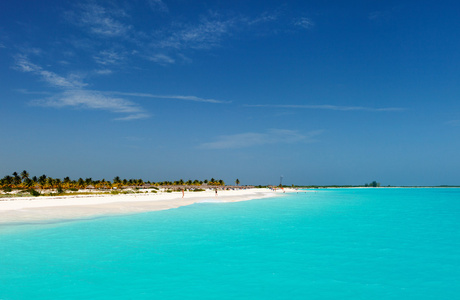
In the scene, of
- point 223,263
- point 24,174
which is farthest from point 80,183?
point 223,263

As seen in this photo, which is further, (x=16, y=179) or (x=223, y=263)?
(x=16, y=179)

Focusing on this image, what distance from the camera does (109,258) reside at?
16562 millimetres

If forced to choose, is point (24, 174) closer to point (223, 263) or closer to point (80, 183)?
point (80, 183)

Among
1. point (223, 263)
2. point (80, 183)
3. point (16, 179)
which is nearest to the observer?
point (223, 263)

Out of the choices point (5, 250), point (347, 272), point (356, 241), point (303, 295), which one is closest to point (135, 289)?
point (303, 295)

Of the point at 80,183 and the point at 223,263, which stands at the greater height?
the point at 80,183

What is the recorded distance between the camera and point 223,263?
16.1 meters

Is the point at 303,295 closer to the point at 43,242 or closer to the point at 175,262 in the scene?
the point at 175,262

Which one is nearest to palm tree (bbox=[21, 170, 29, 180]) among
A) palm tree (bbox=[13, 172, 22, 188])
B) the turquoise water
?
Answer: palm tree (bbox=[13, 172, 22, 188])

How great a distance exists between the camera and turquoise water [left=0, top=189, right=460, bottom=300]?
12.1 meters

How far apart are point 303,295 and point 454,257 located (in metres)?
11.6

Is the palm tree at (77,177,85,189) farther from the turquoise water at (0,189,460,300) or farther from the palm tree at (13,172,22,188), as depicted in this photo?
the turquoise water at (0,189,460,300)

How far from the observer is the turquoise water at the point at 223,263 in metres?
12.1

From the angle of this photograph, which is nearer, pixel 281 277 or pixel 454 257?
pixel 281 277
